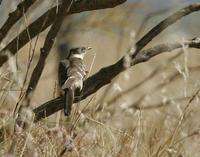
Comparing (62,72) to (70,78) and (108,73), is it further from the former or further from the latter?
(108,73)

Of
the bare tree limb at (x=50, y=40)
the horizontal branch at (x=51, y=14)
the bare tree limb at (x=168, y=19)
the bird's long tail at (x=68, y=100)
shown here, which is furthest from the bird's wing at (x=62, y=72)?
the bare tree limb at (x=168, y=19)

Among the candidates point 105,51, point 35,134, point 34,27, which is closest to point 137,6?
point 34,27

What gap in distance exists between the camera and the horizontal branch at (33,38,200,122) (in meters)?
2.90

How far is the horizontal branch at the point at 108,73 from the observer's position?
290cm

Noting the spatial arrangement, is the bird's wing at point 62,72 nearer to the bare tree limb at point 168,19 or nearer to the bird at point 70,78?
the bird at point 70,78

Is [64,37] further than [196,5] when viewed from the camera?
Yes

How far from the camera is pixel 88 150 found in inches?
110

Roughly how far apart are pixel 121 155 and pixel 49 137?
1.09 feet

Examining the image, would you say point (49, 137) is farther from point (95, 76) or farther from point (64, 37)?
point (64, 37)

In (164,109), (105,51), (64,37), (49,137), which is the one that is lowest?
(105,51)

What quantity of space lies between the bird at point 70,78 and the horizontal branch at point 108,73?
52mm

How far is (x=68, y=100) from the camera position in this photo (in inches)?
117

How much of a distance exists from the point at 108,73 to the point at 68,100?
0.21 metres

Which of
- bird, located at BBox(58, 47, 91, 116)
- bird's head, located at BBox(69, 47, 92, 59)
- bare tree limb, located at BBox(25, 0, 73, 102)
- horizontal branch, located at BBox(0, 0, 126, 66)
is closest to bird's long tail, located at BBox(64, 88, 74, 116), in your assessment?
bird, located at BBox(58, 47, 91, 116)
